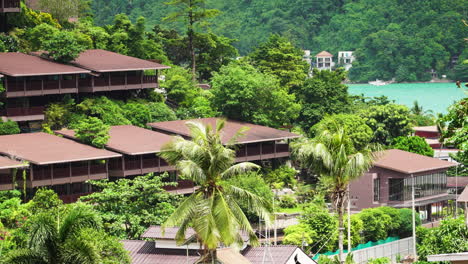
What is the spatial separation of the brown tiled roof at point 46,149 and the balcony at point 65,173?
0.57 m

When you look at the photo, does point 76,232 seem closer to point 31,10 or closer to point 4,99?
point 4,99

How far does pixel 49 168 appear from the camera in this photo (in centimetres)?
Result: 5572

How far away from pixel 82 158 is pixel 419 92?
131 m

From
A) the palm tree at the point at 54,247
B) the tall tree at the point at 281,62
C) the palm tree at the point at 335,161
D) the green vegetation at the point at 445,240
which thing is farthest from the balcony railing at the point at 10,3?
the palm tree at the point at 54,247

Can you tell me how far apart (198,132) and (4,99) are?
110ft

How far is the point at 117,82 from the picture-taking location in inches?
2667

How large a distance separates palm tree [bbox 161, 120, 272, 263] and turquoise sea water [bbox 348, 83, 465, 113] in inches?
4739

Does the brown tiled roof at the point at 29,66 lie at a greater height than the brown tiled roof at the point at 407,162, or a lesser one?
greater

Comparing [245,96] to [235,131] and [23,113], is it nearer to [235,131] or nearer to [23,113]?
[235,131]

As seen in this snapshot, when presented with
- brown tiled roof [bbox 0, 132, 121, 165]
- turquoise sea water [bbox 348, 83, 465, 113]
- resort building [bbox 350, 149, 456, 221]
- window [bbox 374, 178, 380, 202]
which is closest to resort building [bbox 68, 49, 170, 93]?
brown tiled roof [bbox 0, 132, 121, 165]

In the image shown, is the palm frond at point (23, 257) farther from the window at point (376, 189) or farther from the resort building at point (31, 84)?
the window at point (376, 189)

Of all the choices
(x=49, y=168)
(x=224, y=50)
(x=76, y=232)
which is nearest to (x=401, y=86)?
(x=224, y=50)

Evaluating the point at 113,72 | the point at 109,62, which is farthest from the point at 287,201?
the point at 109,62

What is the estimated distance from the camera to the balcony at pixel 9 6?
221 ft
